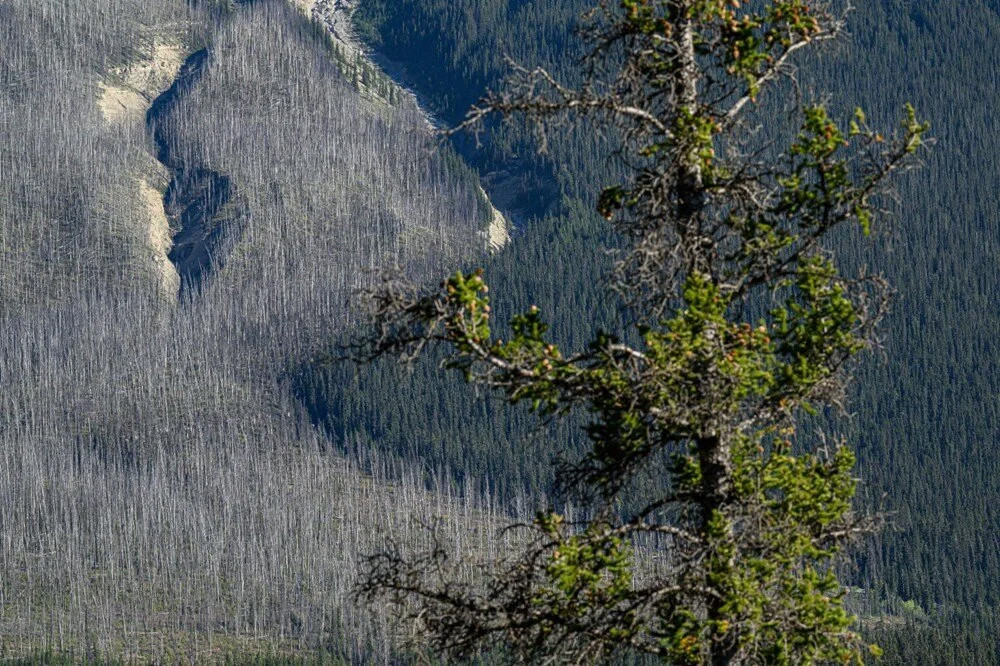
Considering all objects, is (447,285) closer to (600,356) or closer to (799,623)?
(600,356)

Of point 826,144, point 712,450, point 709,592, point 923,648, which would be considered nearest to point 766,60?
point 826,144

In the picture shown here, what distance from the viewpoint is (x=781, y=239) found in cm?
2267

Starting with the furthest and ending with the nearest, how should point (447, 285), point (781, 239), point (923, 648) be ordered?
point (923, 648)
point (781, 239)
point (447, 285)

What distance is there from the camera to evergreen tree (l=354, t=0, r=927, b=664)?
21.7 metres

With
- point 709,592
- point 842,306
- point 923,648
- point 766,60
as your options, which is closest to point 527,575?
point 709,592

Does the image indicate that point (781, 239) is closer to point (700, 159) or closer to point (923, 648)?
point (700, 159)

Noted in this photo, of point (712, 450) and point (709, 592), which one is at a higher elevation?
point (712, 450)

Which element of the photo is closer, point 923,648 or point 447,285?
point 447,285

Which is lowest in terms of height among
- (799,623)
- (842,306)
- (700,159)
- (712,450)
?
(799,623)

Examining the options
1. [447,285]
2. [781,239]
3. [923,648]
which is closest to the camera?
[447,285]

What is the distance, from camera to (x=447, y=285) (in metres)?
21.2

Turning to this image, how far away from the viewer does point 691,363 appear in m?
21.8

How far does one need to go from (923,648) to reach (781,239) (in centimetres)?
18430

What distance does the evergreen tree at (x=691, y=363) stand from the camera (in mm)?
21703
